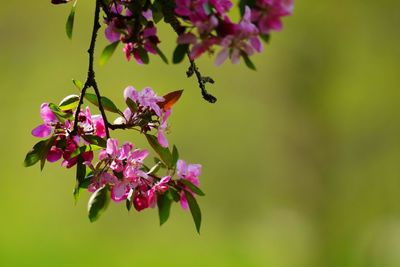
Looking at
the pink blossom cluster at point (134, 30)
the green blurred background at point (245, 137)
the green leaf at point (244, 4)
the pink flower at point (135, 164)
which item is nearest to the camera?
the green leaf at point (244, 4)

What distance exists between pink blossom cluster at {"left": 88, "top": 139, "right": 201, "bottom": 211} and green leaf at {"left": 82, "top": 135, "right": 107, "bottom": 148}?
14mm

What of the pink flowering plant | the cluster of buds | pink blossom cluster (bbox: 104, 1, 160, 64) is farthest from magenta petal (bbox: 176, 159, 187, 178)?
the cluster of buds

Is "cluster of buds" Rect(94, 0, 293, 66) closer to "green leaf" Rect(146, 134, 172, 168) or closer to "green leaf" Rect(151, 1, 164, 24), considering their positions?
"green leaf" Rect(151, 1, 164, 24)

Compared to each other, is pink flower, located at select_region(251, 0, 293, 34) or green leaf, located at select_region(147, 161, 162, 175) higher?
pink flower, located at select_region(251, 0, 293, 34)

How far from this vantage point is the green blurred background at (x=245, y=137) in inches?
277

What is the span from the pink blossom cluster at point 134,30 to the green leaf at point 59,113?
0.51 feet

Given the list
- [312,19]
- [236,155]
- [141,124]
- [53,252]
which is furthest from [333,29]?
[141,124]

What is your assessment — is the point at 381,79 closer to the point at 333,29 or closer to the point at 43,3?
the point at 333,29

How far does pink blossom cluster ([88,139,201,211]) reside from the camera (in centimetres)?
113

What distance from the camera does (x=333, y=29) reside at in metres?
7.32

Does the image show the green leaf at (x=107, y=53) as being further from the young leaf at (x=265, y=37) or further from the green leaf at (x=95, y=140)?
the young leaf at (x=265, y=37)

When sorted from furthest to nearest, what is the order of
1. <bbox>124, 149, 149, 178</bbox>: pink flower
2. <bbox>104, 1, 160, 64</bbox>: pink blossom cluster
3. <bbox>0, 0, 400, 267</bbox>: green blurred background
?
<bbox>0, 0, 400, 267</bbox>: green blurred background < <bbox>124, 149, 149, 178</bbox>: pink flower < <bbox>104, 1, 160, 64</bbox>: pink blossom cluster

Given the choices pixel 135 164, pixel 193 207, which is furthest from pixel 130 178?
pixel 193 207

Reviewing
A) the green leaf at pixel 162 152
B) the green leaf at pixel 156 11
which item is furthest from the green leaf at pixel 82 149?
the green leaf at pixel 156 11
